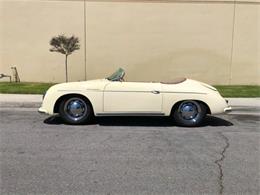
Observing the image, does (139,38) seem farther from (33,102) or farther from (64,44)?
(33,102)

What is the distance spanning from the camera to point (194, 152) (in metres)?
6.80

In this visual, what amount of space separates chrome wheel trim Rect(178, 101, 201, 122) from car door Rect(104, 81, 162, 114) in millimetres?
456

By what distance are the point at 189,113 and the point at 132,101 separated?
1145 mm

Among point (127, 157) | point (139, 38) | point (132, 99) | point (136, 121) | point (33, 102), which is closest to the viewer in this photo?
point (127, 157)

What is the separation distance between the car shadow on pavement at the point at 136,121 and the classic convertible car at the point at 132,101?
0.95 feet

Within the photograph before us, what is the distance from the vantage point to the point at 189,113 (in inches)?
354

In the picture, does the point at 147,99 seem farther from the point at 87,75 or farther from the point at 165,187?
the point at 87,75

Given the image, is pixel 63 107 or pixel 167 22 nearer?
pixel 63 107

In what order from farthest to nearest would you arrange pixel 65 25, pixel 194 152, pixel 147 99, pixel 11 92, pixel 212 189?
pixel 65 25 < pixel 11 92 < pixel 147 99 < pixel 194 152 < pixel 212 189

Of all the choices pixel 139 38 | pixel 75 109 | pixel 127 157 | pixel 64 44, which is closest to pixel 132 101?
pixel 75 109

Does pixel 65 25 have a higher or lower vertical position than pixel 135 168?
higher

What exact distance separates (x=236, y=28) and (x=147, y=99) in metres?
10.6

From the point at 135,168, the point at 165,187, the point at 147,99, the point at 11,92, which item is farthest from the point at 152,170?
the point at 11,92

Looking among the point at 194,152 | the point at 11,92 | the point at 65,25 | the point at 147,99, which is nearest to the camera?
the point at 194,152
